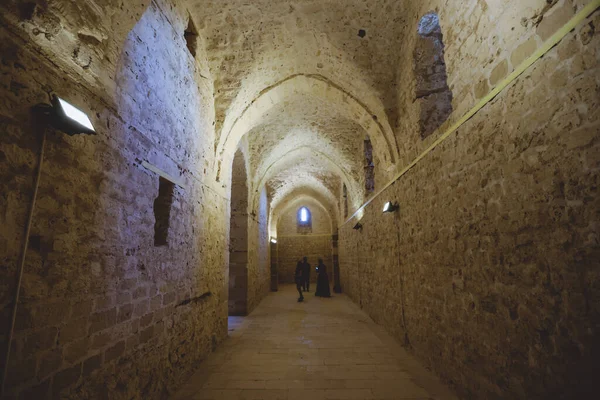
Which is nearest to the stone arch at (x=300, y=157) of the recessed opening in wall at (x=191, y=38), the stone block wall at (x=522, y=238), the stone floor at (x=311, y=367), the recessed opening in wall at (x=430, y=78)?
the stone floor at (x=311, y=367)

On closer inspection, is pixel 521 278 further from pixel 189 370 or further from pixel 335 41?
pixel 335 41

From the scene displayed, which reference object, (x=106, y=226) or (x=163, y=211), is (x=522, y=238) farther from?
(x=163, y=211)

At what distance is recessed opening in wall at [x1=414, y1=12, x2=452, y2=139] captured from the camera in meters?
4.27

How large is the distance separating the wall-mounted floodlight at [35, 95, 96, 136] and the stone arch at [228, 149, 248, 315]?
594 centimetres

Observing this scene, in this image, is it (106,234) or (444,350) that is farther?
(444,350)

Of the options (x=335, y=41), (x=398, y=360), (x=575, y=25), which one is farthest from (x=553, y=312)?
(x=335, y=41)

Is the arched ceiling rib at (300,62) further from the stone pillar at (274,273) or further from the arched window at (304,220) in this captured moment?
the arched window at (304,220)

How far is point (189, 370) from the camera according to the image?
12.5 ft

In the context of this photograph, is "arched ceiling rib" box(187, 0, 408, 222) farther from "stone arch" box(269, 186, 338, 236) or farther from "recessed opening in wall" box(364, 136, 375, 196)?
"stone arch" box(269, 186, 338, 236)

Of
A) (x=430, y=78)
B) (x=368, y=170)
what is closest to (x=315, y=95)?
(x=368, y=170)

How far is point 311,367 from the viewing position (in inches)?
161

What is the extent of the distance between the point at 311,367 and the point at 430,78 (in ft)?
15.0

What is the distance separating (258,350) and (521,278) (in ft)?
13.3

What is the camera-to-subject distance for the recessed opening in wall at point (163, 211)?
3.46 meters
